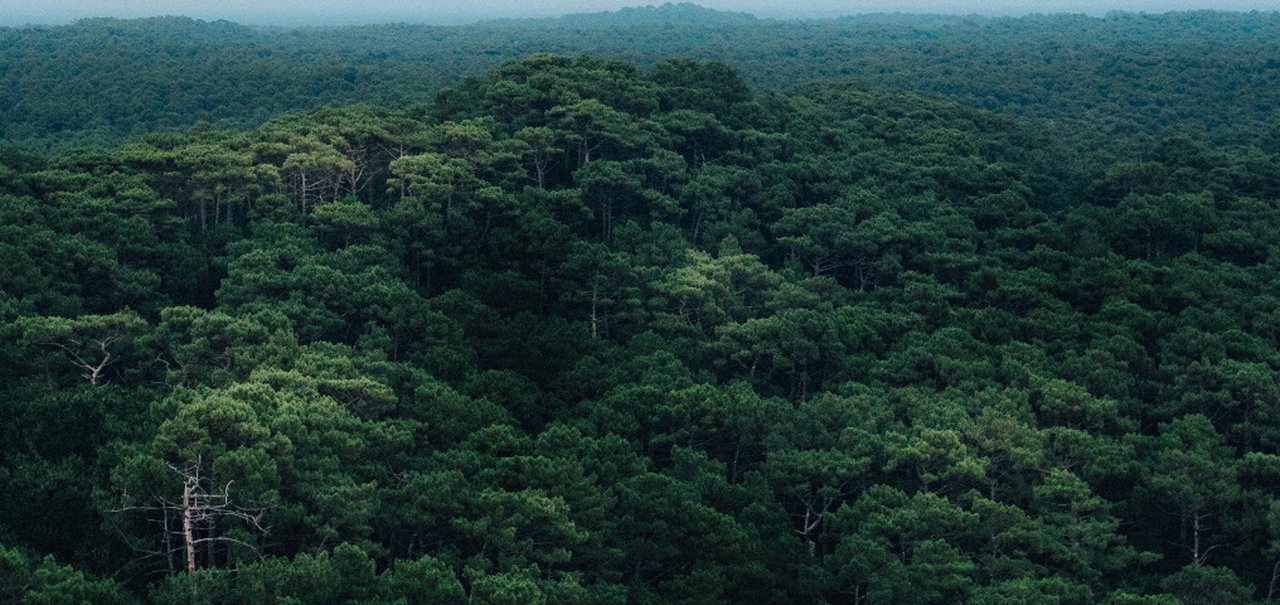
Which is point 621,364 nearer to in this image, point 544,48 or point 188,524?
point 188,524

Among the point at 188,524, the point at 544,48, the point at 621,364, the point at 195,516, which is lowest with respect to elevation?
the point at 621,364

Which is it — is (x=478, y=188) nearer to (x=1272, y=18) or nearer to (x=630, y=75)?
(x=630, y=75)

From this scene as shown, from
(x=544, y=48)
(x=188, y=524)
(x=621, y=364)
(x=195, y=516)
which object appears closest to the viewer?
(x=188, y=524)

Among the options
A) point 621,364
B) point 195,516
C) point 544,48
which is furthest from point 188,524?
point 544,48

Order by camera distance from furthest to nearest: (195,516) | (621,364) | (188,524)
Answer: (621,364) → (195,516) → (188,524)

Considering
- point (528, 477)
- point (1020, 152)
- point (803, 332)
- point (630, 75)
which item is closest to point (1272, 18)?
point (1020, 152)

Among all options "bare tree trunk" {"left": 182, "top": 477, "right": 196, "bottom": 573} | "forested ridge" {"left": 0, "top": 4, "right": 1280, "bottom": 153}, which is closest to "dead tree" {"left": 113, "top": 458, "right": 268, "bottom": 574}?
"bare tree trunk" {"left": 182, "top": 477, "right": 196, "bottom": 573}

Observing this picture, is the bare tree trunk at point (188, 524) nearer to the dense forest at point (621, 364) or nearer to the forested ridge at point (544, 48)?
the dense forest at point (621, 364)

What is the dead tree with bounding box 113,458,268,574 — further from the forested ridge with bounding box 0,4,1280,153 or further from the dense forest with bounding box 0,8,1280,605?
the forested ridge with bounding box 0,4,1280,153

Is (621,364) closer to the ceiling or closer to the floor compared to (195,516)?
closer to the floor

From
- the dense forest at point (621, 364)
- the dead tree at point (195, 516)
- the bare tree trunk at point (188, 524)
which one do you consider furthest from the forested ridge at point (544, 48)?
the bare tree trunk at point (188, 524)
